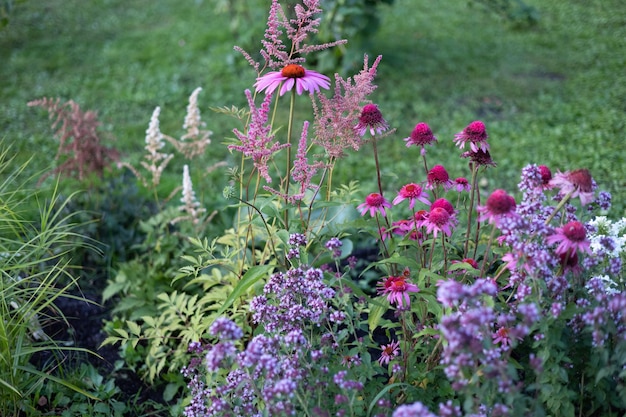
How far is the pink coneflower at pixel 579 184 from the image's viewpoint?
191 cm

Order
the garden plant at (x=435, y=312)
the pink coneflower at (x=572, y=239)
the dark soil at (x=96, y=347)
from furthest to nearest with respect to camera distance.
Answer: the dark soil at (x=96, y=347) < the pink coneflower at (x=572, y=239) < the garden plant at (x=435, y=312)

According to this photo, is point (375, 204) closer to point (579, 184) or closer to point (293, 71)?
point (293, 71)

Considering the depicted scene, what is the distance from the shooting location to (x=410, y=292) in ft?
7.33

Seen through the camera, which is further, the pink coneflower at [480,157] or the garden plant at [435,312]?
the pink coneflower at [480,157]

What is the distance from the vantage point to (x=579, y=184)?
6.30ft

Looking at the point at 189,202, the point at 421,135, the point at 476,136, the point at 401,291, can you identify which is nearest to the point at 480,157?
the point at 476,136

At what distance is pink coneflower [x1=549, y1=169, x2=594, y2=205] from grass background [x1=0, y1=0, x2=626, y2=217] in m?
1.94

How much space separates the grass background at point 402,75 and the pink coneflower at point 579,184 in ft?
6.35

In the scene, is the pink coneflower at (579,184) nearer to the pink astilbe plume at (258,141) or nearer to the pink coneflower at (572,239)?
the pink coneflower at (572,239)

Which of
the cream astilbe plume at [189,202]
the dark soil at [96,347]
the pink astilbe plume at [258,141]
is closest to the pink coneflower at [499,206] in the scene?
the pink astilbe plume at [258,141]

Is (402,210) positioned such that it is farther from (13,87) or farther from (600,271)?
(13,87)

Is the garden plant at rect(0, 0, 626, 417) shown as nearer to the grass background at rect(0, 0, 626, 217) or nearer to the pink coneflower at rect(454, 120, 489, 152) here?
the pink coneflower at rect(454, 120, 489, 152)

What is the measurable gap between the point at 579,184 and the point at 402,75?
165 inches

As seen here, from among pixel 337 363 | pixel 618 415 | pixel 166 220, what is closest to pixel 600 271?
pixel 618 415
